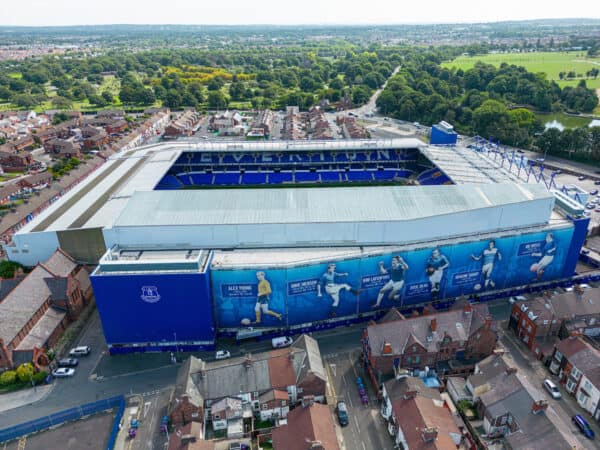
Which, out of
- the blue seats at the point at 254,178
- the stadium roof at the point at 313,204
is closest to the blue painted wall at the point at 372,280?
the stadium roof at the point at 313,204

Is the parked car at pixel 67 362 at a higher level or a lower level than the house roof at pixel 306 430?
lower

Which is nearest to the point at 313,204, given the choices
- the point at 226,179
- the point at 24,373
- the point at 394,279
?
the point at 394,279

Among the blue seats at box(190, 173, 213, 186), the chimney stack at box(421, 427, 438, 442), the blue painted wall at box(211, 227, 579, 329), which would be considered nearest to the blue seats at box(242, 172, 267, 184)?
the blue seats at box(190, 173, 213, 186)

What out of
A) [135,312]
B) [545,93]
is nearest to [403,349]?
[135,312]

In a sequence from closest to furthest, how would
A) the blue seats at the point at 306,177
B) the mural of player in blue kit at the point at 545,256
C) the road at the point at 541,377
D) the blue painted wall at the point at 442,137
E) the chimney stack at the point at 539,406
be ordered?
1. the chimney stack at the point at 539,406
2. the road at the point at 541,377
3. the mural of player in blue kit at the point at 545,256
4. the blue painted wall at the point at 442,137
5. the blue seats at the point at 306,177

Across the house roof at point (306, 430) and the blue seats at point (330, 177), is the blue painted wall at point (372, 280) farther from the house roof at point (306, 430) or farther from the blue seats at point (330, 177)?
the blue seats at point (330, 177)

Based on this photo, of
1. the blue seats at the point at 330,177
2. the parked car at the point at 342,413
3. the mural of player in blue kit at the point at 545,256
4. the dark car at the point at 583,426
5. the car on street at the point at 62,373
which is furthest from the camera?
the blue seats at the point at 330,177

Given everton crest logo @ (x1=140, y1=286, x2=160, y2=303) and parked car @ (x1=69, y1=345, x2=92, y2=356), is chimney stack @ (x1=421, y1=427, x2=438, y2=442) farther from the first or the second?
parked car @ (x1=69, y1=345, x2=92, y2=356)
